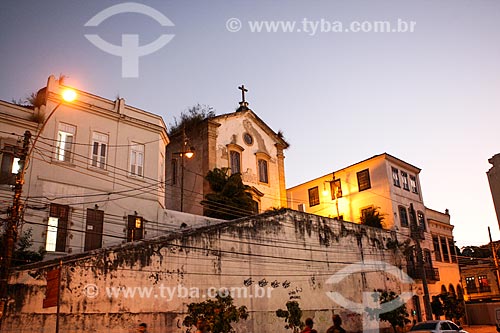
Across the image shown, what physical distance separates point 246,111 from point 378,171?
12312 millimetres

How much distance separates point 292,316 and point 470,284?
110ft

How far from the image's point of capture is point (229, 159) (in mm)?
33250

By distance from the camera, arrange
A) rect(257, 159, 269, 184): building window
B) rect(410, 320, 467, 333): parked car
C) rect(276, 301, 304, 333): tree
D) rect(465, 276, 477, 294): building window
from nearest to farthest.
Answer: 1. rect(410, 320, 467, 333): parked car
2. rect(276, 301, 304, 333): tree
3. rect(257, 159, 269, 184): building window
4. rect(465, 276, 477, 294): building window

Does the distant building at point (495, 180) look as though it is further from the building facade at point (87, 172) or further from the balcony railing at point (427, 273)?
the balcony railing at point (427, 273)

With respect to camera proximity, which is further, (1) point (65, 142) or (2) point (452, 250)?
(2) point (452, 250)

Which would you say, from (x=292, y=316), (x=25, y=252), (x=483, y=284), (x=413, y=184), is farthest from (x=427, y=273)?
(x=25, y=252)

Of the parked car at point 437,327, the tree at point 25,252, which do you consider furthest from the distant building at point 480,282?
the tree at point 25,252

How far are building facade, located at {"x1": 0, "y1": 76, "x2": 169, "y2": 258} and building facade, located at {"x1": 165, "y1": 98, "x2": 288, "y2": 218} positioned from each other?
6210 mm

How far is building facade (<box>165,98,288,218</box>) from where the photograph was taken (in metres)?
32.2

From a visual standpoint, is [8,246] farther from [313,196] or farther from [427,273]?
[313,196]

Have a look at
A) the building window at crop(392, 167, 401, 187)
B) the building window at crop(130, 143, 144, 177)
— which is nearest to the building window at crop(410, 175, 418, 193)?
the building window at crop(392, 167, 401, 187)

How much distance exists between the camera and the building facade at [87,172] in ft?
67.9

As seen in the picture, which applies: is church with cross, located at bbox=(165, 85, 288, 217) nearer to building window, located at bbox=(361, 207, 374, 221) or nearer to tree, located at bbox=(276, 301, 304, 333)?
building window, located at bbox=(361, 207, 374, 221)

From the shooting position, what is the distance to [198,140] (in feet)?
109
